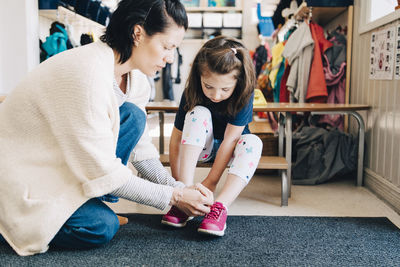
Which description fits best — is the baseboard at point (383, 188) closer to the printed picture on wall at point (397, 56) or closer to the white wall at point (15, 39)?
the printed picture on wall at point (397, 56)

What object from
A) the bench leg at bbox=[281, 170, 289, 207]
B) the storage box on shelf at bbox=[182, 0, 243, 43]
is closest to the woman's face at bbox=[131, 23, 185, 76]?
the bench leg at bbox=[281, 170, 289, 207]

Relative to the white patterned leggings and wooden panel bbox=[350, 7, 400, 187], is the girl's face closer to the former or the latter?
the white patterned leggings

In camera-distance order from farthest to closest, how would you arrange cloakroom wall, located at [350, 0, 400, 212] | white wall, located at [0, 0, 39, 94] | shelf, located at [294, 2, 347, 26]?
white wall, located at [0, 0, 39, 94]
shelf, located at [294, 2, 347, 26]
cloakroom wall, located at [350, 0, 400, 212]

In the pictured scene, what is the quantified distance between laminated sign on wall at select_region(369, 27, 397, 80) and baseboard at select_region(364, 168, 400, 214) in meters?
0.51

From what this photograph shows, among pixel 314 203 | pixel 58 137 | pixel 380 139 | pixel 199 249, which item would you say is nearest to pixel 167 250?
pixel 199 249

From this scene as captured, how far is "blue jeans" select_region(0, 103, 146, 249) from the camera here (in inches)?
46.8

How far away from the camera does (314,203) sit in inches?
73.5

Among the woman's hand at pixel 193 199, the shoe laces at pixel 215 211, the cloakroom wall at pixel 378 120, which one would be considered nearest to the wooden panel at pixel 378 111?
the cloakroom wall at pixel 378 120

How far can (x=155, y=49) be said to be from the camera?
122 cm

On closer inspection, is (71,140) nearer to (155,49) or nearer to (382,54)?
(155,49)

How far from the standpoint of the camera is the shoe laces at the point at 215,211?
54.4 inches

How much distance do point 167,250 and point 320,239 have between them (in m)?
0.54

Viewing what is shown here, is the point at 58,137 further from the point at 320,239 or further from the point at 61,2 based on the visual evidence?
the point at 61,2

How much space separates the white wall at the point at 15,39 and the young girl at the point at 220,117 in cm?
205
